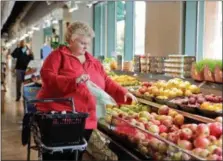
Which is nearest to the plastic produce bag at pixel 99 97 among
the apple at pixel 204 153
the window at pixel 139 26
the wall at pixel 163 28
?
the apple at pixel 204 153

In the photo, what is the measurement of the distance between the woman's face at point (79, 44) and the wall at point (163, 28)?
3.03 metres

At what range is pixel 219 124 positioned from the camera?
274cm

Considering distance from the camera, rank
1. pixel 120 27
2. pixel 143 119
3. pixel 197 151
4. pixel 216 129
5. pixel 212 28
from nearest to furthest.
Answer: pixel 197 151 → pixel 216 129 → pixel 143 119 → pixel 212 28 → pixel 120 27

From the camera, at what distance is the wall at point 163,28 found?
612 cm

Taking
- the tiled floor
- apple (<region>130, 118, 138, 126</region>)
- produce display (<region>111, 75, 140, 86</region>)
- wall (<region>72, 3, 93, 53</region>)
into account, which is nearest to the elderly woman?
apple (<region>130, 118, 138, 126</region>)

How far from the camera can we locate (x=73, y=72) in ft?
10.6

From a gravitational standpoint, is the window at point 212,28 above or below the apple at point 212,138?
above

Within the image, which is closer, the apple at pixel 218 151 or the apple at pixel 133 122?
the apple at pixel 218 151

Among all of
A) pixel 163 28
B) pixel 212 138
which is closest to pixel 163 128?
pixel 212 138

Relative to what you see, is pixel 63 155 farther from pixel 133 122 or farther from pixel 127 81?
pixel 127 81

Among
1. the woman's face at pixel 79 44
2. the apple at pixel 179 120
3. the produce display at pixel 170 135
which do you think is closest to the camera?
the produce display at pixel 170 135

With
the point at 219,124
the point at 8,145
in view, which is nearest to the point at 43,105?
the point at 219,124

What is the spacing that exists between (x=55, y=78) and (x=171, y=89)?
64.8 inches

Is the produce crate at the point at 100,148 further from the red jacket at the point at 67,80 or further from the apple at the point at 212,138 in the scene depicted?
the apple at the point at 212,138
